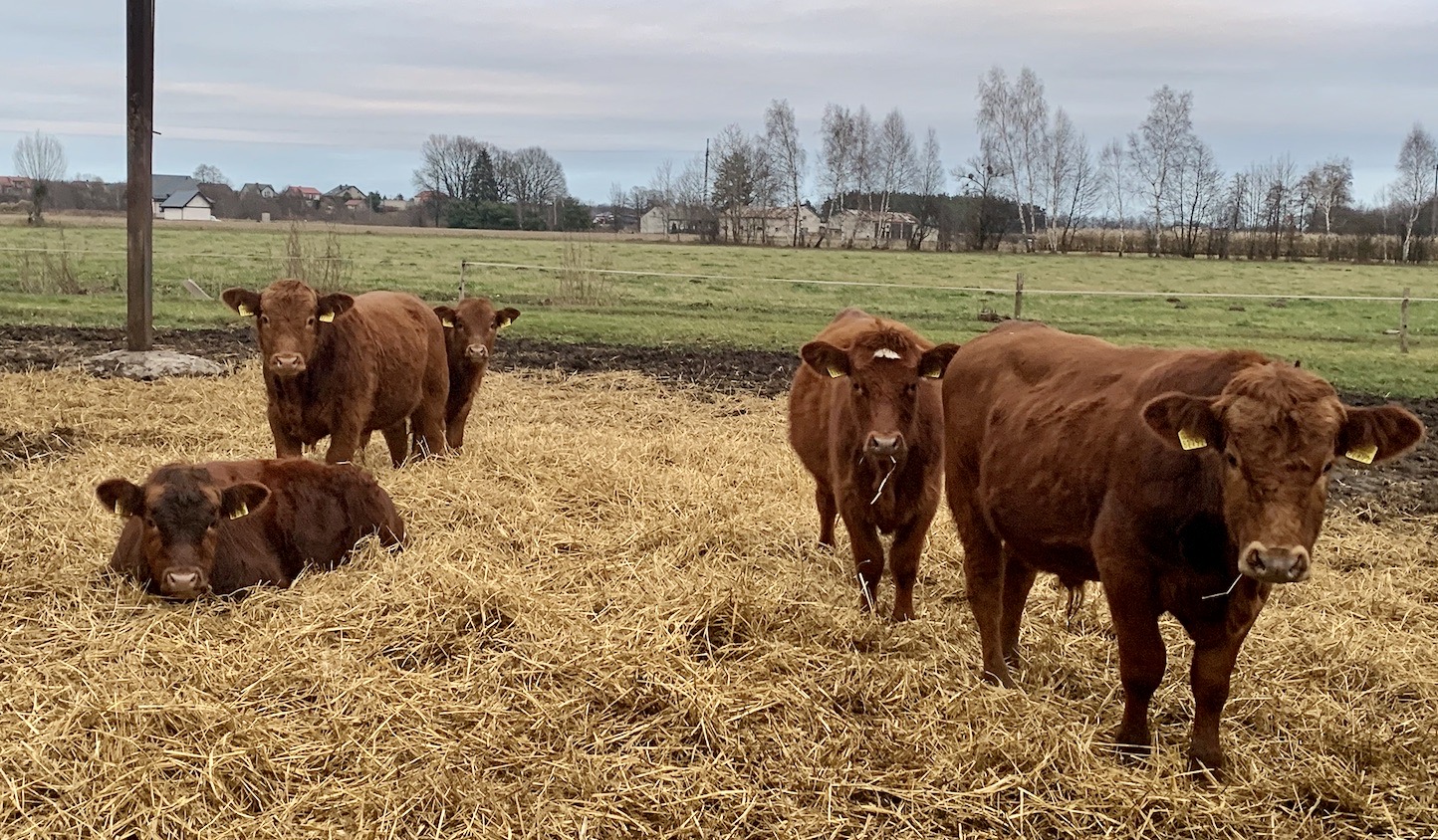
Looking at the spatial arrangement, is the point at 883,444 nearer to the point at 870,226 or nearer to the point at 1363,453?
the point at 1363,453

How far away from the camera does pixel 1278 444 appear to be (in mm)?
2994

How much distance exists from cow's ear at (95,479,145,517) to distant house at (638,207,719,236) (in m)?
51.8

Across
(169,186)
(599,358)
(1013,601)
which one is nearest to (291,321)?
(1013,601)

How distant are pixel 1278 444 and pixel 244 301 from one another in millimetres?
6421

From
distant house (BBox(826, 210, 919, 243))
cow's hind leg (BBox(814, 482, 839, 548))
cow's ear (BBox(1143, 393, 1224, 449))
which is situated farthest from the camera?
distant house (BBox(826, 210, 919, 243))

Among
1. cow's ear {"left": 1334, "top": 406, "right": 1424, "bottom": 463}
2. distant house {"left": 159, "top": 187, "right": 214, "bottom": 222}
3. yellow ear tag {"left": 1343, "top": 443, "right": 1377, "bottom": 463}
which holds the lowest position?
yellow ear tag {"left": 1343, "top": 443, "right": 1377, "bottom": 463}

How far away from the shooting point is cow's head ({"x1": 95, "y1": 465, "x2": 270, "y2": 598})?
480 cm

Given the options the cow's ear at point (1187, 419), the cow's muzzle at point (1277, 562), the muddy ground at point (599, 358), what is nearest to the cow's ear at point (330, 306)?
the muddy ground at point (599, 358)

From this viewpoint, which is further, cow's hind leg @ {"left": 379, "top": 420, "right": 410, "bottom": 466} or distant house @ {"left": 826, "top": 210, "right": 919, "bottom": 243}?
distant house @ {"left": 826, "top": 210, "right": 919, "bottom": 243}

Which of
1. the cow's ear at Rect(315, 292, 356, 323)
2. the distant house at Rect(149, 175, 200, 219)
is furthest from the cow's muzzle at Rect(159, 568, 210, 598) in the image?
the distant house at Rect(149, 175, 200, 219)

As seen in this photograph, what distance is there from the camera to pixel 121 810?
3.26 m

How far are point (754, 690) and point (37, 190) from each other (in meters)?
49.7

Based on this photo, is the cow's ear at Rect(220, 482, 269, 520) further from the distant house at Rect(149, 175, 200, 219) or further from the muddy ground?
the distant house at Rect(149, 175, 200, 219)

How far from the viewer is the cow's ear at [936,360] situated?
5.25 m
